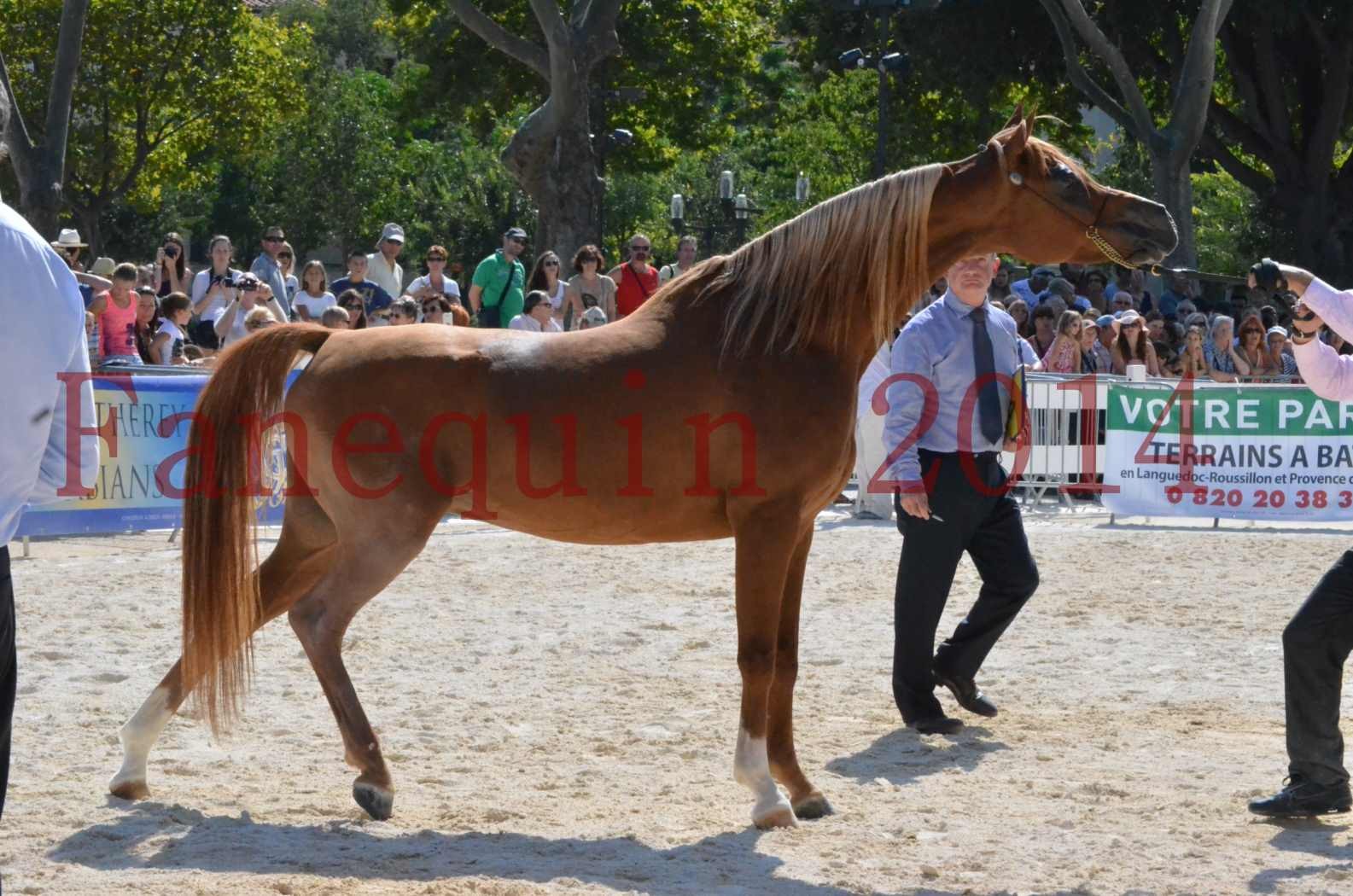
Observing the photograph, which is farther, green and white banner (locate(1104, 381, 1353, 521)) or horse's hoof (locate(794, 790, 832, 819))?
green and white banner (locate(1104, 381, 1353, 521))

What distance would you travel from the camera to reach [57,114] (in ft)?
58.3

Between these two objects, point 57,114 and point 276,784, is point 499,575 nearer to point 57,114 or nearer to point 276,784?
point 276,784

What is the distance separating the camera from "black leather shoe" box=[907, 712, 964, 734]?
6535 millimetres

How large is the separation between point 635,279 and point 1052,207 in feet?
30.4

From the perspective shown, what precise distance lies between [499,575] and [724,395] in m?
5.07

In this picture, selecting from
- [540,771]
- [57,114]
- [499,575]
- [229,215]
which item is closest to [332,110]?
[229,215]

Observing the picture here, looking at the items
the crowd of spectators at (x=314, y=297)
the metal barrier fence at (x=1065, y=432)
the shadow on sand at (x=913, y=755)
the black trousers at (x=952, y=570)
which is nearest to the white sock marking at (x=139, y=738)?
the shadow on sand at (x=913, y=755)

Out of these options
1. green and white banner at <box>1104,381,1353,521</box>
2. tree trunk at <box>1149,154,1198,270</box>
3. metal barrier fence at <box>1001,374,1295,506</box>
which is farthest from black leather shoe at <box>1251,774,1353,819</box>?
tree trunk at <box>1149,154,1198,270</box>

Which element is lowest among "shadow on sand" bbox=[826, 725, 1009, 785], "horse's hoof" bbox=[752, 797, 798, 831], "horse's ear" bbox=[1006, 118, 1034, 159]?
"shadow on sand" bbox=[826, 725, 1009, 785]

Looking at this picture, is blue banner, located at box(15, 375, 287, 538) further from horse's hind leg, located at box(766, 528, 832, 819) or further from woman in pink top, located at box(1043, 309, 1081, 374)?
woman in pink top, located at box(1043, 309, 1081, 374)

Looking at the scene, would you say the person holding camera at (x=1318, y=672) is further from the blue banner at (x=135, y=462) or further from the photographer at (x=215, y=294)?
the photographer at (x=215, y=294)

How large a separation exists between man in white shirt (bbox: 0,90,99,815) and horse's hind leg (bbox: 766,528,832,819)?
2.69 m

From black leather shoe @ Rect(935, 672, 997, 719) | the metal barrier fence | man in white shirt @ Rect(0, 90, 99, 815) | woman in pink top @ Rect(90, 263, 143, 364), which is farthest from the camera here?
the metal barrier fence

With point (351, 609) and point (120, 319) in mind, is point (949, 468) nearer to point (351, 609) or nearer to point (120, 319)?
point (351, 609)
